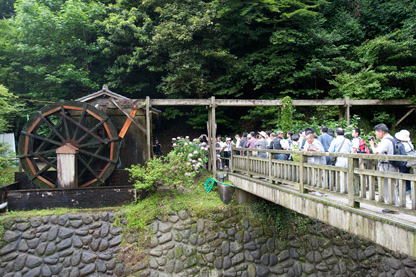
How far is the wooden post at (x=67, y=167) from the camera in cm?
848

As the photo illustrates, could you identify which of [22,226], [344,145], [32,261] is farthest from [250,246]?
[22,226]

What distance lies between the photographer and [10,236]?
7.14 m

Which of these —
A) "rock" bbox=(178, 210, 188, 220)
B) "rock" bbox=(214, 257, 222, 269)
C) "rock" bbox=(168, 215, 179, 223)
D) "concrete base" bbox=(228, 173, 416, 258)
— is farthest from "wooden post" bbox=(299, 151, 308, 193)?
"rock" bbox=(168, 215, 179, 223)

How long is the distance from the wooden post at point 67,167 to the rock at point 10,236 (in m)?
1.72

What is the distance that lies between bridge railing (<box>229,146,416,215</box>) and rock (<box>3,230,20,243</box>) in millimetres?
6901

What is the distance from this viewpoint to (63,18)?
45.3ft

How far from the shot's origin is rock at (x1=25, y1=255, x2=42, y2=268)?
688 centimetres

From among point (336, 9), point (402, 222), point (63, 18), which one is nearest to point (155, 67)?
point (63, 18)


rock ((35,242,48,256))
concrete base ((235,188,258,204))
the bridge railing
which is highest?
the bridge railing

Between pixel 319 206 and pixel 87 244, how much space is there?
20.3 feet

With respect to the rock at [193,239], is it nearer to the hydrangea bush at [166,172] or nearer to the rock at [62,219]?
the hydrangea bush at [166,172]

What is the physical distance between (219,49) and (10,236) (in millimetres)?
11071

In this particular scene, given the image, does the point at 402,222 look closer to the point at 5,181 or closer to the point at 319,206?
the point at 319,206

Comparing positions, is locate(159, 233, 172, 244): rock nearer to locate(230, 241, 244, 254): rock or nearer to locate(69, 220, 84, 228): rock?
locate(230, 241, 244, 254): rock
